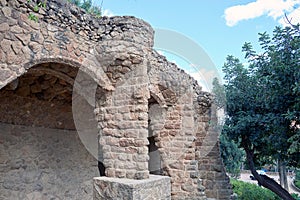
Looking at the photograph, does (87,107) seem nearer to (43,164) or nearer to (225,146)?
(43,164)

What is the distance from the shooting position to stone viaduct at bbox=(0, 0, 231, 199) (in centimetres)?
271

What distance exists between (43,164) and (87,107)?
1.14 meters

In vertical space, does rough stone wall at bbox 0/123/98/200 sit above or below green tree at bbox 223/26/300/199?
below

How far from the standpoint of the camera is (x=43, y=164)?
4.34 metres

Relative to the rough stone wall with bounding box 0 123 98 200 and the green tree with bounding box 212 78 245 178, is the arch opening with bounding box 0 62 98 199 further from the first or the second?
the green tree with bounding box 212 78 245 178

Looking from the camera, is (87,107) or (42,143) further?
(87,107)

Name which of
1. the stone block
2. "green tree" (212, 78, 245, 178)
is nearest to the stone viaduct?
the stone block

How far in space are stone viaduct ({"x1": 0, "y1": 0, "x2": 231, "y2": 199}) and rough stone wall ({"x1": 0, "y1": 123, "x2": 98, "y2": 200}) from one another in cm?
1

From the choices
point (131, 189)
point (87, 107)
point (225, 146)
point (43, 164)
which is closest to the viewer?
point (131, 189)

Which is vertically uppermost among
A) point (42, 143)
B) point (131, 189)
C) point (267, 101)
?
point (267, 101)

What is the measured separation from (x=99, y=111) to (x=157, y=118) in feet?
7.02

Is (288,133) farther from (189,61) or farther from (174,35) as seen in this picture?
(174,35)

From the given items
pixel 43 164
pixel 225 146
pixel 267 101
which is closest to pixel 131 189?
pixel 43 164

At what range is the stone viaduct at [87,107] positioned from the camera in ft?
8.89
